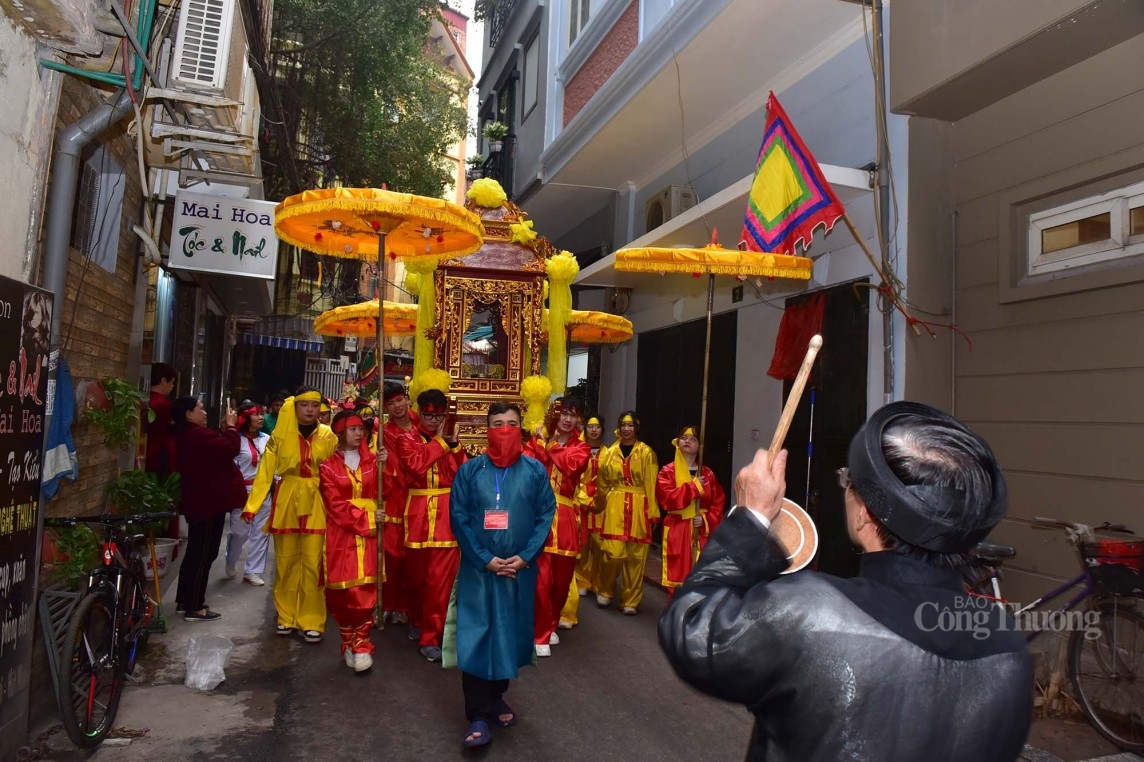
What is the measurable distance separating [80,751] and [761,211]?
564cm

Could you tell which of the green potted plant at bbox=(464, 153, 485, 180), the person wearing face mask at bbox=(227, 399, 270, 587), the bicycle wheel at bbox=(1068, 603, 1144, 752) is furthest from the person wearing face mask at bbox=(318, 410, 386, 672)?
the green potted plant at bbox=(464, 153, 485, 180)

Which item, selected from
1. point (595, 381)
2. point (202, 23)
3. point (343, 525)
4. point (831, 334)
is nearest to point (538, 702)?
point (343, 525)

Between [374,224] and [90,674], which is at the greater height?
[374,224]

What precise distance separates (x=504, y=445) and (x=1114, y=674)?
3574 millimetres

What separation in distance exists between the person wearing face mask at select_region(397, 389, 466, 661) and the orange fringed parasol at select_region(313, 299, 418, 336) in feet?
9.35

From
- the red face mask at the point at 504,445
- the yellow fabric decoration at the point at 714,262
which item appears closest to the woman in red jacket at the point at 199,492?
the red face mask at the point at 504,445

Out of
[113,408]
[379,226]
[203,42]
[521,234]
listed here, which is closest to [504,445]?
[379,226]

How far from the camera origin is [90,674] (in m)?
4.07

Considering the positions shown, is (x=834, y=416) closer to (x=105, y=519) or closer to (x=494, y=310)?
(x=494, y=310)

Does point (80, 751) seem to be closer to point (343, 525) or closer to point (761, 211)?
point (343, 525)

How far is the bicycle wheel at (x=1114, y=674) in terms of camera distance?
14.1 ft

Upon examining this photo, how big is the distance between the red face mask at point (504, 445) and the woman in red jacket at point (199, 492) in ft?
9.96

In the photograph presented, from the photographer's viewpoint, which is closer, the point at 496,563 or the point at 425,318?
the point at 496,563

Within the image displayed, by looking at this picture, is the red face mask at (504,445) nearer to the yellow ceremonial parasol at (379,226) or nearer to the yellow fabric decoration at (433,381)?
the yellow ceremonial parasol at (379,226)
